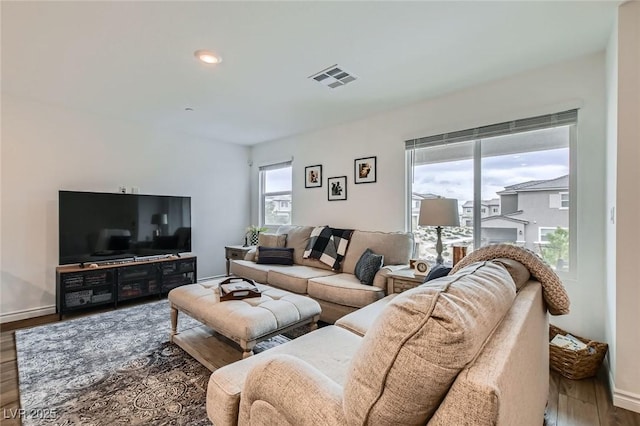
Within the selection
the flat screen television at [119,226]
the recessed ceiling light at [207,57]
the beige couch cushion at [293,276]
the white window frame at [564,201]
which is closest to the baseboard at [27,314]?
the flat screen television at [119,226]

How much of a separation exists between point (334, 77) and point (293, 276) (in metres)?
2.05

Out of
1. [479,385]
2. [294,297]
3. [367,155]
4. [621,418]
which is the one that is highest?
[367,155]

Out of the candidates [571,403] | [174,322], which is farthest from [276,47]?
[571,403]

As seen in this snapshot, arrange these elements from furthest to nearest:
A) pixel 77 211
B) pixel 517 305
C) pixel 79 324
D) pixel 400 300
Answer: pixel 77 211 < pixel 79 324 < pixel 517 305 < pixel 400 300

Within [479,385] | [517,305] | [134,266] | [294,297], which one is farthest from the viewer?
[134,266]

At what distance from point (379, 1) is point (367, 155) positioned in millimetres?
2142

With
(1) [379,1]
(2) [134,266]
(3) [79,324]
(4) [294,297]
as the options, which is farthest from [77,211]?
(1) [379,1]

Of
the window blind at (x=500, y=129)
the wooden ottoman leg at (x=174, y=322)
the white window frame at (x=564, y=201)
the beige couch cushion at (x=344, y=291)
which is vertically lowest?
the wooden ottoman leg at (x=174, y=322)

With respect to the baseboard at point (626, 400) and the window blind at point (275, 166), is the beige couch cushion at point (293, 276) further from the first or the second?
the baseboard at point (626, 400)

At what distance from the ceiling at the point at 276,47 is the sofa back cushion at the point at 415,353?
180 centimetres

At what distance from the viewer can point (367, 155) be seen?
380 centimetres

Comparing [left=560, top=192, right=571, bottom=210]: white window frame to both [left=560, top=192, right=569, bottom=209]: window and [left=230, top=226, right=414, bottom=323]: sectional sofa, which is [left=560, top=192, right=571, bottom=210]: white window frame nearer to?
[left=560, top=192, right=569, bottom=209]: window

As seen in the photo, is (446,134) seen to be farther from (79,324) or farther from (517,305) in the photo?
(79,324)

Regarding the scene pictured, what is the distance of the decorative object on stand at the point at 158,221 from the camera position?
3945mm
